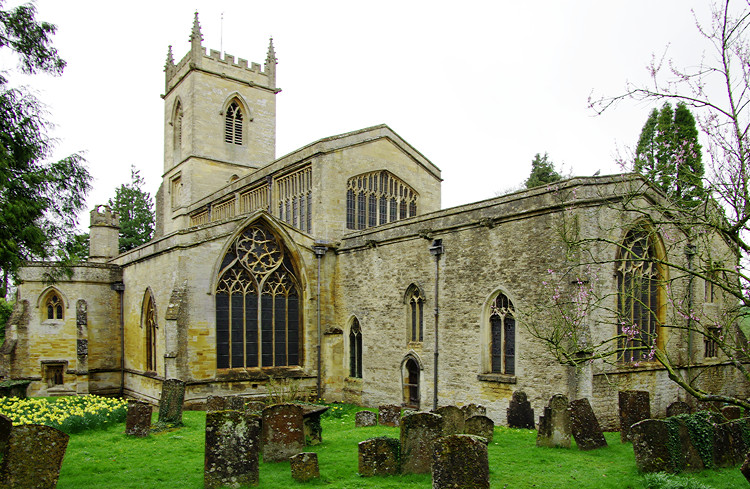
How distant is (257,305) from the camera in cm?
2000

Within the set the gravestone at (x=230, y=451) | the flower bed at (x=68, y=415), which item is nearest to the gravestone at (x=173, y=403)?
the flower bed at (x=68, y=415)

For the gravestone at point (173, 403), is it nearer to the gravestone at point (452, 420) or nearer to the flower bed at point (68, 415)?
the flower bed at point (68, 415)

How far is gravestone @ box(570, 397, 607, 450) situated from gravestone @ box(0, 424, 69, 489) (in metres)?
8.98

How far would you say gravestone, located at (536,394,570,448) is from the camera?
11.1 meters

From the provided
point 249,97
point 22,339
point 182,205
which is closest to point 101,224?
point 182,205

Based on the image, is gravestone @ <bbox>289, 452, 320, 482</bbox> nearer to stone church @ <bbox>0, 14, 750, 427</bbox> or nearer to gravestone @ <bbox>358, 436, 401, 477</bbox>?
gravestone @ <bbox>358, 436, 401, 477</bbox>

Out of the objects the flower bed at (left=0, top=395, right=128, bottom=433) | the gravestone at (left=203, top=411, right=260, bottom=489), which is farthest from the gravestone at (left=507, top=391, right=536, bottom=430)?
the flower bed at (left=0, top=395, right=128, bottom=433)

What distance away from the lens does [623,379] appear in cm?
1385

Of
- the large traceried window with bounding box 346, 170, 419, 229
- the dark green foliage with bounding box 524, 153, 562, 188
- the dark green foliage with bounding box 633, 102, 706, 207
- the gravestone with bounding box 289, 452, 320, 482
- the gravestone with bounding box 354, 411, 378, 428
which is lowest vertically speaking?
the gravestone with bounding box 354, 411, 378, 428

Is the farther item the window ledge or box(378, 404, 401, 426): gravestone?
the window ledge

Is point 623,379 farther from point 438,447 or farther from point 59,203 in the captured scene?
point 59,203

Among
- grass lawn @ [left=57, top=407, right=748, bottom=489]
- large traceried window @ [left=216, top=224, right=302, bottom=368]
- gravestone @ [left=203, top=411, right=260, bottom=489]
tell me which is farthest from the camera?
large traceried window @ [left=216, top=224, right=302, bottom=368]

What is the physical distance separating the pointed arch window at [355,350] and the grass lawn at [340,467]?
7579mm

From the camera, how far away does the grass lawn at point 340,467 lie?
8766mm
